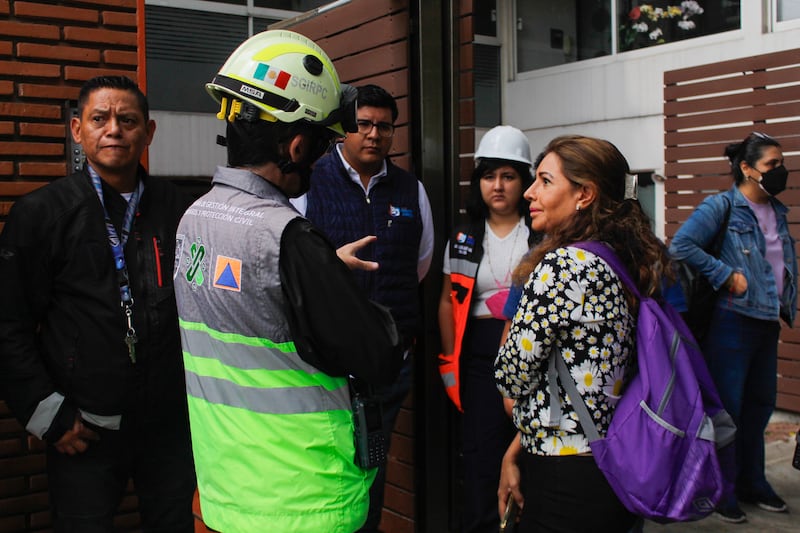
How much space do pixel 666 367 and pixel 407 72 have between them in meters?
→ 2.17

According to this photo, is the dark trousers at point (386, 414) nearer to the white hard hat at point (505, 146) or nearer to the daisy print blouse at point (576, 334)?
the white hard hat at point (505, 146)

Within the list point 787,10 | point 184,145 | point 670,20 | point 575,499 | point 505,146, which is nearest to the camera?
point 575,499

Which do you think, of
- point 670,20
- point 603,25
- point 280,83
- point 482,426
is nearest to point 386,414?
point 482,426

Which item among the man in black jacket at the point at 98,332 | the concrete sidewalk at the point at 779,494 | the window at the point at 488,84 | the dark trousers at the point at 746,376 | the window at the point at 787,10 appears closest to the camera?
the man in black jacket at the point at 98,332

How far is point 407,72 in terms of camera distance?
13.1ft

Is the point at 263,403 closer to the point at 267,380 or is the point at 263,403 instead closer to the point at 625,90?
the point at 267,380

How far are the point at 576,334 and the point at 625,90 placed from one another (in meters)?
7.29

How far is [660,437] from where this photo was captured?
A: 2285 mm

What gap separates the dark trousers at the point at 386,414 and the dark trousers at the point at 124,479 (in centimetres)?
76

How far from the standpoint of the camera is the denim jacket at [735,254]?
4.83 meters

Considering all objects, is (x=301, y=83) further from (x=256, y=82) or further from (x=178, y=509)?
(x=178, y=509)

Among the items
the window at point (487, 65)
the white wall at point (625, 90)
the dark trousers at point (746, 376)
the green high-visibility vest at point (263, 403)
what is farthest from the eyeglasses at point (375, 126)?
the window at point (487, 65)

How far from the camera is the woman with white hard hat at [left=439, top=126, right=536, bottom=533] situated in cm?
380

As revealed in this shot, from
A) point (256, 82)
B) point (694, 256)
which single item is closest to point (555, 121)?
point (694, 256)
